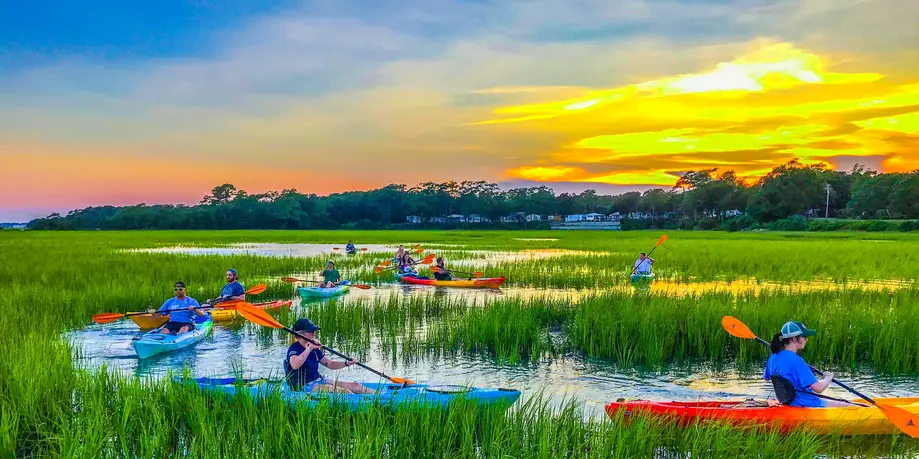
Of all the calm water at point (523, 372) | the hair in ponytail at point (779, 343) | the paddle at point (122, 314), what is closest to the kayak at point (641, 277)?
the calm water at point (523, 372)

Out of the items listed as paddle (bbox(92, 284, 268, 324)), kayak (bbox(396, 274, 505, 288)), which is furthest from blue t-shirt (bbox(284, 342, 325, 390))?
kayak (bbox(396, 274, 505, 288))

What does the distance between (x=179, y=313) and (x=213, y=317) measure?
2.31 meters

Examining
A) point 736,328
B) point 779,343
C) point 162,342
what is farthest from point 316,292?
point 779,343

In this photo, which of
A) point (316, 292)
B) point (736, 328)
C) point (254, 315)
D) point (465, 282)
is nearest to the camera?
point (254, 315)

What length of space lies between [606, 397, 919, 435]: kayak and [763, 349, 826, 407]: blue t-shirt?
139mm

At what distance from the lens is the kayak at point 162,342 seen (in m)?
11.0

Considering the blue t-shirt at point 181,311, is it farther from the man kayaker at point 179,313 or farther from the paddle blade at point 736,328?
the paddle blade at point 736,328

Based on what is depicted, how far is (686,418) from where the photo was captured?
6570mm

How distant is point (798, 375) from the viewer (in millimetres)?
6855

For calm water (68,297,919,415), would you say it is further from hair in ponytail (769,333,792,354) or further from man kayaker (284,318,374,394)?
hair in ponytail (769,333,792,354)

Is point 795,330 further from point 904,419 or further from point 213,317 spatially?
point 213,317

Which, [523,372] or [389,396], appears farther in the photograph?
[523,372]

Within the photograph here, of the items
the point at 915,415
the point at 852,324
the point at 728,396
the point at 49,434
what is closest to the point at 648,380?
the point at 728,396

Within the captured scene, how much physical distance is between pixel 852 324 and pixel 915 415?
547cm
